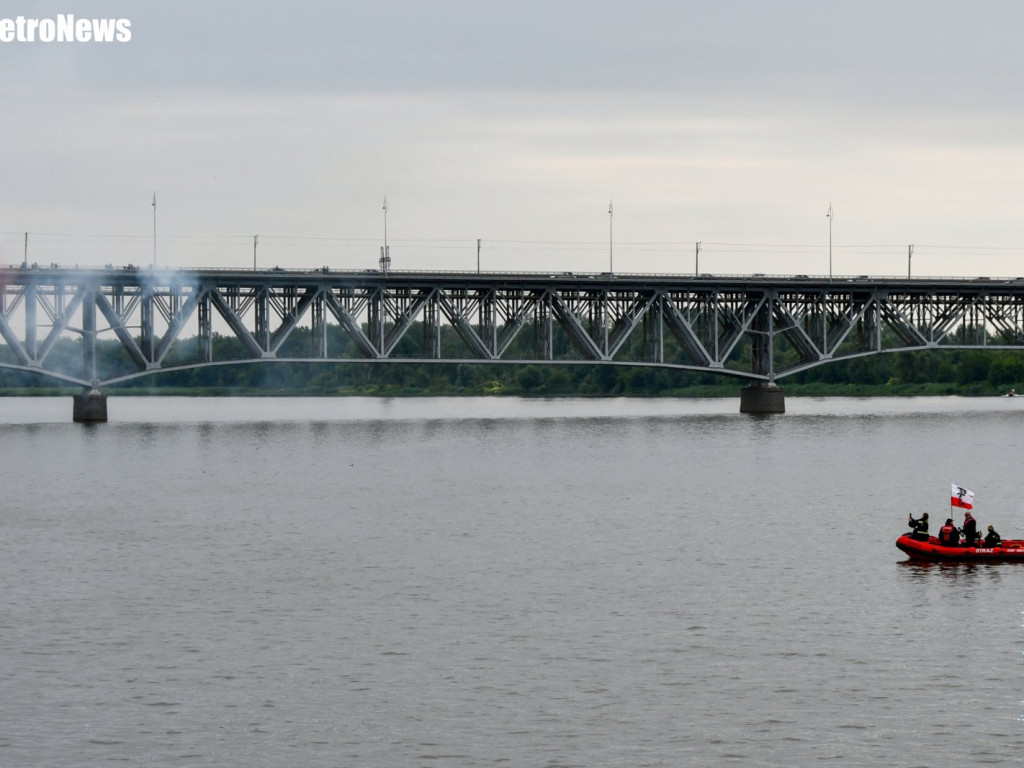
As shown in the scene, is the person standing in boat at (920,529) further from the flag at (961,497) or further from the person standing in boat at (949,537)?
the flag at (961,497)

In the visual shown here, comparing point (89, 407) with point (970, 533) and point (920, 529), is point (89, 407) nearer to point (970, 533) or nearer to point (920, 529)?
point (920, 529)

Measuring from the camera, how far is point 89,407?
152 meters

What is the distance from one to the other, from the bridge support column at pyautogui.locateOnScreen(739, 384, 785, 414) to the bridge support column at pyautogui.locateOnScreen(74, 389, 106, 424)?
59410 millimetres

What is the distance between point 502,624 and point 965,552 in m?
17.6

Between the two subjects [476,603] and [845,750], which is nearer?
[845,750]

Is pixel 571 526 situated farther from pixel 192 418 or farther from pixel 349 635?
pixel 192 418

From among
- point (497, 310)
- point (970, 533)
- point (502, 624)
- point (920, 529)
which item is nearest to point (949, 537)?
point (970, 533)

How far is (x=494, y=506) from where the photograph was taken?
74.6 metres

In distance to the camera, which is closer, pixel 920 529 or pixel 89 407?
pixel 920 529

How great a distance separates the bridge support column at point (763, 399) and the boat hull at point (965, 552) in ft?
369

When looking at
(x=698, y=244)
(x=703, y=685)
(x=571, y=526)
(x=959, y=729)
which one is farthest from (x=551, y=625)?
(x=698, y=244)

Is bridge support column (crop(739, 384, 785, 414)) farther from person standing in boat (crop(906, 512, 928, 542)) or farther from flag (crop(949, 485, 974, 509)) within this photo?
person standing in boat (crop(906, 512, 928, 542))

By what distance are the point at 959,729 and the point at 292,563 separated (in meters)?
27.1

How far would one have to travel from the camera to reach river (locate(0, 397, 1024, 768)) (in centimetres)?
3120
